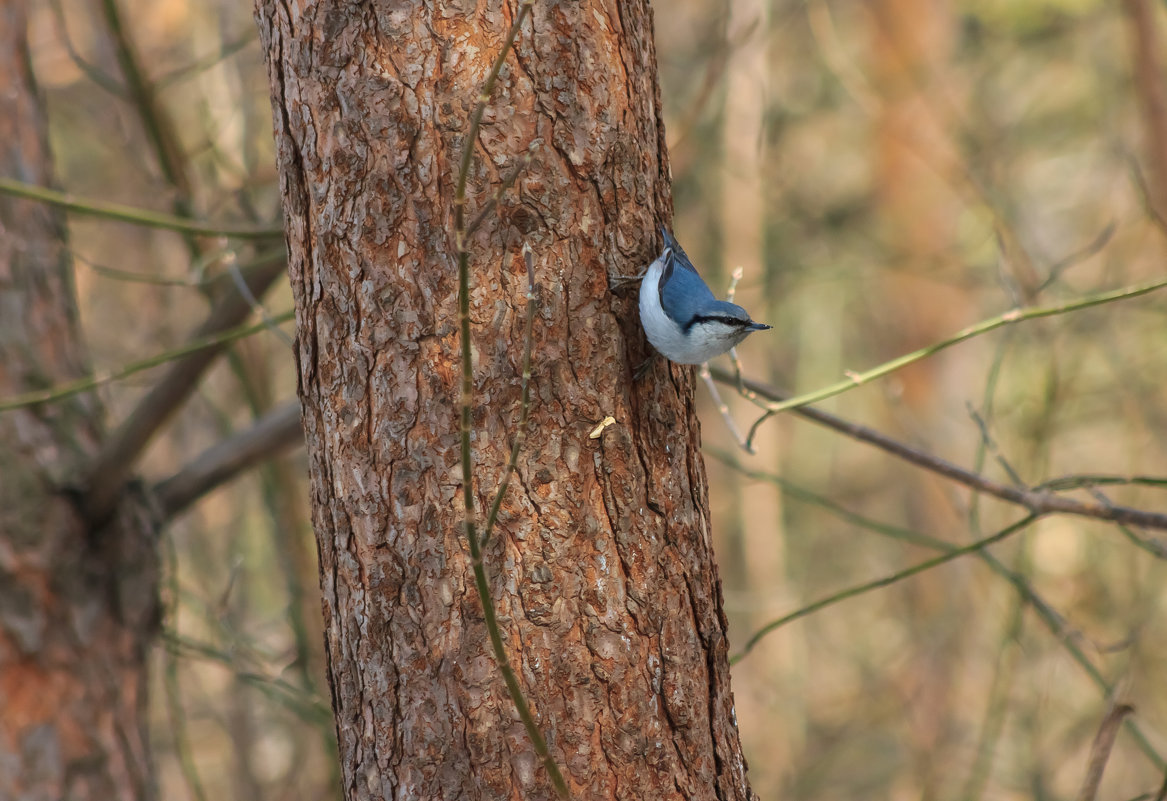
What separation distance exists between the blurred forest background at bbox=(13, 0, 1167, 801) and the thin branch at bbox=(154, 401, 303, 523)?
0.61 feet

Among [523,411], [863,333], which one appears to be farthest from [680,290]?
[863,333]

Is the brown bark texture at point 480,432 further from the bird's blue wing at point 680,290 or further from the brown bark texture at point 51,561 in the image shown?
the brown bark texture at point 51,561

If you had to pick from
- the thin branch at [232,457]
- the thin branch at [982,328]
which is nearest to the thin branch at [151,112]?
the thin branch at [232,457]

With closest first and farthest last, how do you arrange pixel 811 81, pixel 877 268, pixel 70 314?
pixel 70 314, pixel 877 268, pixel 811 81

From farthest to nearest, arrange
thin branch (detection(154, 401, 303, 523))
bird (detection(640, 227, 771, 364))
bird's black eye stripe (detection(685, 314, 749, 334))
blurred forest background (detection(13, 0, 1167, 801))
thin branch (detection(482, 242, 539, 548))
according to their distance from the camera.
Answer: blurred forest background (detection(13, 0, 1167, 801))
thin branch (detection(154, 401, 303, 523))
bird's black eye stripe (detection(685, 314, 749, 334))
bird (detection(640, 227, 771, 364))
thin branch (detection(482, 242, 539, 548))

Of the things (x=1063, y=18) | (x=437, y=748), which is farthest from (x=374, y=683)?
(x=1063, y=18)

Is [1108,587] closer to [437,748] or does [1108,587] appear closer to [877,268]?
[877,268]

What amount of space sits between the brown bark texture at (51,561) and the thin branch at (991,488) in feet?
6.12

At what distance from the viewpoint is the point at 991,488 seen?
200 centimetres

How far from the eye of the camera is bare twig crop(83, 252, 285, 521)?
96.5 inches

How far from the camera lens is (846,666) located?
8.66 metres

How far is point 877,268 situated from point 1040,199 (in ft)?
12.1

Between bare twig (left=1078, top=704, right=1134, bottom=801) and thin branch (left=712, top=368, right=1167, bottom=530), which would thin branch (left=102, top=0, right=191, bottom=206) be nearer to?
thin branch (left=712, top=368, right=1167, bottom=530)

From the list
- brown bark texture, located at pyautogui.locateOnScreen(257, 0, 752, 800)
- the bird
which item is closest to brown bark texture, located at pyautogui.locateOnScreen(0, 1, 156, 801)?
brown bark texture, located at pyautogui.locateOnScreen(257, 0, 752, 800)
